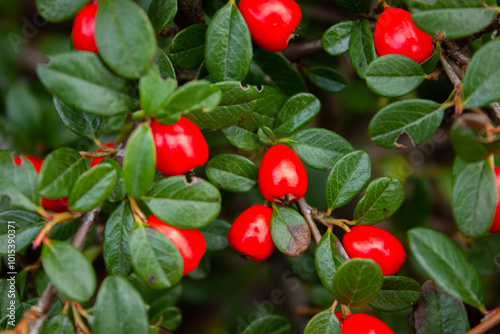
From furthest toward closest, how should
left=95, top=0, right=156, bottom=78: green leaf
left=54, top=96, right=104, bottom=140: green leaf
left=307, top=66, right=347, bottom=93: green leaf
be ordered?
left=307, top=66, right=347, bottom=93: green leaf, left=54, top=96, right=104, bottom=140: green leaf, left=95, top=0, right=156, bottom=78: green leaf

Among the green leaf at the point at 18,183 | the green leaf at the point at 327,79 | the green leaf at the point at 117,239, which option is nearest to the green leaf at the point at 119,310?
the green leaf at the point at 117,239

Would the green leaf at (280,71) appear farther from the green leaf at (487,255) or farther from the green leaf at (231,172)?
the green leaf at (487,255)

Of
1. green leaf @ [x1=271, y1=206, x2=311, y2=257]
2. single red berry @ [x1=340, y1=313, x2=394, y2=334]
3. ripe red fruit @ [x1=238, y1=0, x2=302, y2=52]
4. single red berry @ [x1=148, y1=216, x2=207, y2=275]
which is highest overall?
ripe red fruit @ [x1=238, y1=0, x2=302, y2=52]

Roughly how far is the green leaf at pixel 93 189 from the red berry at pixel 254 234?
0.37m

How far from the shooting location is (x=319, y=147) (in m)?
1.34

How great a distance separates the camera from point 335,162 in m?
1.32

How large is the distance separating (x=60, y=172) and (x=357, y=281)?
742 millimetres

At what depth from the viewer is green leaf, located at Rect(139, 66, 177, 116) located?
0.97m

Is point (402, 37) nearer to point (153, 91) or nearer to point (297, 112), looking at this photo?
point (297, 112)

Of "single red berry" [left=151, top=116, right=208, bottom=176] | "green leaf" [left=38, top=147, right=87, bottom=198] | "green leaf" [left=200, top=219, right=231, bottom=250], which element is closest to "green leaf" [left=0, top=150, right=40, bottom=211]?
"green leaf" [left=38, top=147, right=87, bottom=198]

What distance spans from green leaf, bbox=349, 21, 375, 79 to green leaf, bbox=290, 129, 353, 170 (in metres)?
0.20

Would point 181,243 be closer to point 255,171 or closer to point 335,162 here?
point 255,171

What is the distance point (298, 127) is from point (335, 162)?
151mm

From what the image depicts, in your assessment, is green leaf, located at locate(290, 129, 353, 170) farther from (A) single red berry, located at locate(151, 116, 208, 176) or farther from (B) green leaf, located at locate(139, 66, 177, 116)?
(B) green leaf, located at locate(139, 66, 177, 116)
